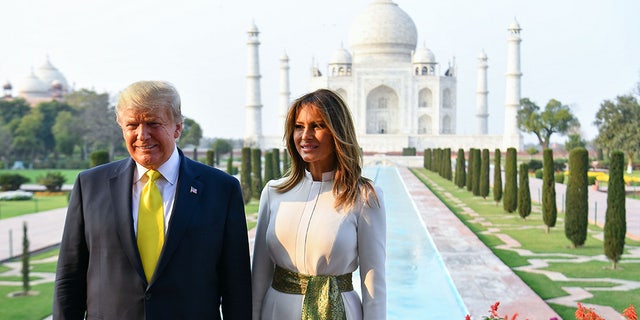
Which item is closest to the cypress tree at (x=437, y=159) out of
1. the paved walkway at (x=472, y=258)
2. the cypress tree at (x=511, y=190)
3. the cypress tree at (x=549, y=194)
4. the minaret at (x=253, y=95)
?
the paved walkway at (x=472, y=258)

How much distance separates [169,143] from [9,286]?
14.3 ft

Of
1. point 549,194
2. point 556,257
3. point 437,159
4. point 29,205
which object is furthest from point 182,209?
point 437,159

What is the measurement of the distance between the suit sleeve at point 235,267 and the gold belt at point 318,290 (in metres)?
0.12

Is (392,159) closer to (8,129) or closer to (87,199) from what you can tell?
(8,129)

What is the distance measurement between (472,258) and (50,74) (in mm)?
45365

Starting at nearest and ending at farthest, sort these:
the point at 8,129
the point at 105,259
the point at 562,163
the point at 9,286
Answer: the point at 105,259 < the point at 9,286 < the point at 562,163 < the point at 8,129

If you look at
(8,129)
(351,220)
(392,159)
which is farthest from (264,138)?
(351,220)

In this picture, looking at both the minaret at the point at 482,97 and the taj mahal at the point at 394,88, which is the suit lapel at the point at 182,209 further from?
the minaret at the point at 482,97

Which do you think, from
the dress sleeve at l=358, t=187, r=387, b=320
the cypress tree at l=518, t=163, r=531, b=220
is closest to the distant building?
the cypress tree at l=518, t=163, r=531, b=220

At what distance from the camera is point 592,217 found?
10.1 meters

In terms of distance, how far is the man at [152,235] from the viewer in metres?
1.76

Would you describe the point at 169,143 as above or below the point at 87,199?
above

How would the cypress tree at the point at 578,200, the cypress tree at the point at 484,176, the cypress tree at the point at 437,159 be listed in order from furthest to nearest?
1. the cypress tree at the point at 437,159
2. the cypress tree at the point at 484,176
3. the cypress tree at the point at 578,200

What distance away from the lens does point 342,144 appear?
1.90 m
